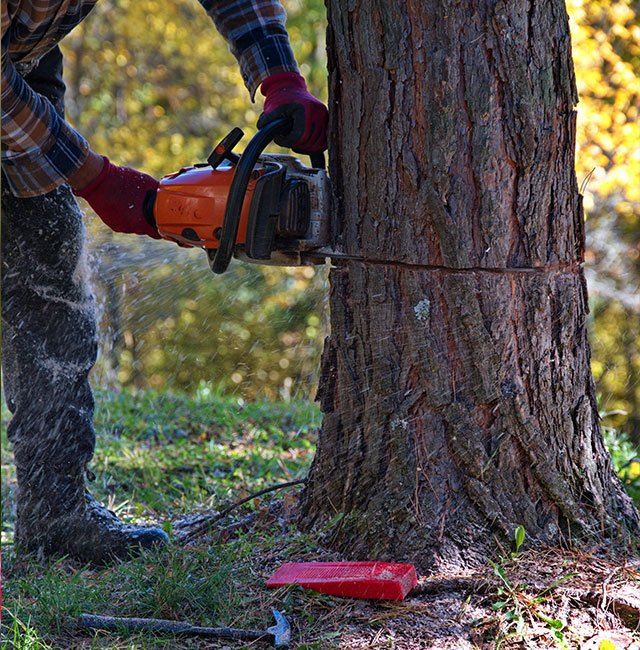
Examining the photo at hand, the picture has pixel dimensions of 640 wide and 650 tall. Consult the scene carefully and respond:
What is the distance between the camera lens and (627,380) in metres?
9.66

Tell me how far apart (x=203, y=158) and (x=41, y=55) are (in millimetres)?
9546

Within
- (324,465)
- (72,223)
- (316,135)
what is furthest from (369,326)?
(72,223)

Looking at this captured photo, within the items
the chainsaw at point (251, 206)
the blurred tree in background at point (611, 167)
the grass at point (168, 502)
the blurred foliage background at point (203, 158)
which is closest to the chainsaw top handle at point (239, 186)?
the chainsaw at point (251, 206)

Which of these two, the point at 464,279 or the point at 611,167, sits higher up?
the point at 611,167

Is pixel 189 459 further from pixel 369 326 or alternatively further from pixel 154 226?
pixel 369 326

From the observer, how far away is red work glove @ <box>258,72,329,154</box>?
2469 mm

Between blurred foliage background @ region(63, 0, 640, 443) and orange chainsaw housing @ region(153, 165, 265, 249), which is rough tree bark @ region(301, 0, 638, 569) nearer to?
orange chainsaw housing @ region(153, 165, 265, 249)

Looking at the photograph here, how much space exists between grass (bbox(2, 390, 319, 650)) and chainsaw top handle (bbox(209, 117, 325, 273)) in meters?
0.83

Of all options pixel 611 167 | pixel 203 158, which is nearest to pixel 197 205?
pixel 611 167

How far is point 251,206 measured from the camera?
2.41 metres

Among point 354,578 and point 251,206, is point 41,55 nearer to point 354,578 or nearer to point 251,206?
point 251,206

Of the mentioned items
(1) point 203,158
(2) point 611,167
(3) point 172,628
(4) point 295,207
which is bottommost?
(3) point 172,628

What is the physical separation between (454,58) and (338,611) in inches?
56.1

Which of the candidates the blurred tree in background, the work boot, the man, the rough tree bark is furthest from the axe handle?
the blurred tree in background
